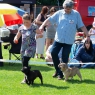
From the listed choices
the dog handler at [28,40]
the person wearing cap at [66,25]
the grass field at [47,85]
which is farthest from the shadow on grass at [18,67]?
the dog handler at [28,40]

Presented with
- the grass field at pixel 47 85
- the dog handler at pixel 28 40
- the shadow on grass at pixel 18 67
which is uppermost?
A: the dog handler at pixel 28 40

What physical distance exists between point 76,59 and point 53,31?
1739mm

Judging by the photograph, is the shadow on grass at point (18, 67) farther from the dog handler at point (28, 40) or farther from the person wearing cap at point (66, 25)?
the dog handler at point (28, 40)

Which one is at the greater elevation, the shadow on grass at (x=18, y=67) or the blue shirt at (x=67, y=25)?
the blue shirt at (x=67, y=25)

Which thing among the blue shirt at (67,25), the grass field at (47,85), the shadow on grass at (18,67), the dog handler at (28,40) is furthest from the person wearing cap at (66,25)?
the shadow on grass at (18,67)

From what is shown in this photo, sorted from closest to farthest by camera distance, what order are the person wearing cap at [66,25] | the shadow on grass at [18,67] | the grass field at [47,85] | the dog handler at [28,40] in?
the grass field at [47,85], the dog handler at [28,40], the person wearing cap at [66,25], the shadow on grass at [18,67]

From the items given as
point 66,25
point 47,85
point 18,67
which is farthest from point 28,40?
point 18,67

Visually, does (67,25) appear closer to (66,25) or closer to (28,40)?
(66,25)

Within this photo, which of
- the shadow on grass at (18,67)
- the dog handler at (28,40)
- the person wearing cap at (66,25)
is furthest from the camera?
the shadow on grass at (18,67)

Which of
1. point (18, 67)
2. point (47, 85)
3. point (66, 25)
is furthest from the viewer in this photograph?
point (18, 67)

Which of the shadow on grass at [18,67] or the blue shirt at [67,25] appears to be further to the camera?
the shadow on grass at [18,67]

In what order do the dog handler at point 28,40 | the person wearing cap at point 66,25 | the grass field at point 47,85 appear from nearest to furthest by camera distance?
the grass field at point 47,85, the dog handler at point 28,40, the person wearing cap at point 66,25

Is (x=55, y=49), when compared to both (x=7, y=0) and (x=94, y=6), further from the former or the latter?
(x=7, y=0)

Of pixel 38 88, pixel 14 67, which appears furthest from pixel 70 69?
pixel 14 67
